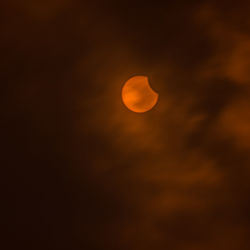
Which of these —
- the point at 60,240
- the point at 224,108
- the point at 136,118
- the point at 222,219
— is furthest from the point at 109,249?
the point at 224,108

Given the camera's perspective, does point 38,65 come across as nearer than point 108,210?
Yes

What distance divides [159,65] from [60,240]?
1514 mm

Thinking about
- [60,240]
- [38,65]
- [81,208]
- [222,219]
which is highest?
[38,65]

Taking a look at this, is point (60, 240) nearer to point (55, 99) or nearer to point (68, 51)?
point (55, 99)

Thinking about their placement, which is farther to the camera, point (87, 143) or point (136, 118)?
point (87, 143)

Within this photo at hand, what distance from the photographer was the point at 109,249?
2.65m

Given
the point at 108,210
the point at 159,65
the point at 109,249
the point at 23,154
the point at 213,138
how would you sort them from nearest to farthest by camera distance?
1. the point at 159,65
2. the point at 213,138
3. the point at 23,154
4. the point at 108,210
5. the point at 109,249

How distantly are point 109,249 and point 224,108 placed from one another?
4.59 ft

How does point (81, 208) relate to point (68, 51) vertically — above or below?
below

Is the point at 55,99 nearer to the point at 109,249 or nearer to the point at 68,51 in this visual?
the point at 68,51

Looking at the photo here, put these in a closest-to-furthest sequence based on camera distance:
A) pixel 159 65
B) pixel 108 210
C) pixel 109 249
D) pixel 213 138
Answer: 1. pixel 159 65
2. pixel 213 138
3. pixel 108 210
4. pixel 109 249

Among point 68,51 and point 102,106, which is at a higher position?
point 68,51

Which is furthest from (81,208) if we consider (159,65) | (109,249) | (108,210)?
(159,65)

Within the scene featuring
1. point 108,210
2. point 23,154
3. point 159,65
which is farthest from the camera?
point 108,210
